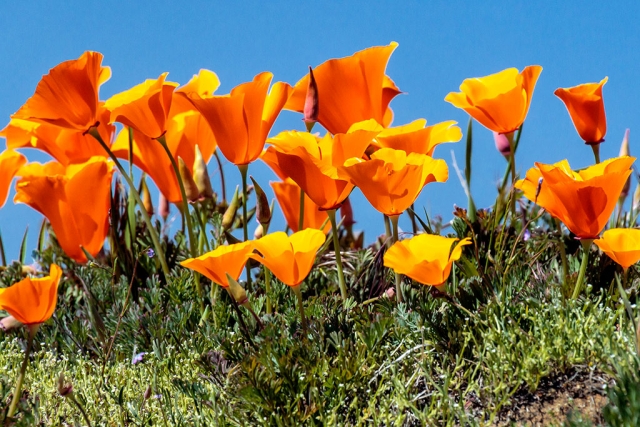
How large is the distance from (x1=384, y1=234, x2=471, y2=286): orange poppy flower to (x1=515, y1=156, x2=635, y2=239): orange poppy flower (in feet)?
0.86

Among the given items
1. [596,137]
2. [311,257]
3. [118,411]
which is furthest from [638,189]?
[118,411]

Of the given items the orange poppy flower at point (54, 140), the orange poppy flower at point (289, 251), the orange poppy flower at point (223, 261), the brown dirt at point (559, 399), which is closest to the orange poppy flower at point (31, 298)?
the orange poppy flower at point (223, 261)

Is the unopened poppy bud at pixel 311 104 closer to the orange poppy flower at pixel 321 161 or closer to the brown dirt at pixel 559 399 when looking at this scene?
the orange poppy flower at pixel 321 161

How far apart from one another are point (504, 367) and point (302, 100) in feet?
3.63

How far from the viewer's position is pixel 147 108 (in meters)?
2.40

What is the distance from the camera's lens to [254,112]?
229 cm

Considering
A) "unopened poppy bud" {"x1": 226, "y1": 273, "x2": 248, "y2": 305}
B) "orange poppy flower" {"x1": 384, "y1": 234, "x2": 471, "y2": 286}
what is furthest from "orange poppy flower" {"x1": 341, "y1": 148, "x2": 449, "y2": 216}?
"unopened poppy bud" {"x1": 226, "y1": 273, "x2": 248, "y2": 305}

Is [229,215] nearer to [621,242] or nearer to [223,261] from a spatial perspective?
[223,261]

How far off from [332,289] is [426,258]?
2.34ft

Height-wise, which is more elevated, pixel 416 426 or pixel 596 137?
pixel 596 137

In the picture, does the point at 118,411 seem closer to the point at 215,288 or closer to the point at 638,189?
the point at 215,288

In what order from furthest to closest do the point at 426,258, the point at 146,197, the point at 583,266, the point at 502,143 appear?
the point at 146,197, the point at 502,143, the point at 583,266, the point at 426,258

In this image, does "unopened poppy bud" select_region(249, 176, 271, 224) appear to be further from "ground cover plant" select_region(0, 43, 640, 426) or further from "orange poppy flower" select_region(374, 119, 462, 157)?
"orange poppy flower" select_region(374, 119, 462, 157)

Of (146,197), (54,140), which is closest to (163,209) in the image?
(146,197)
